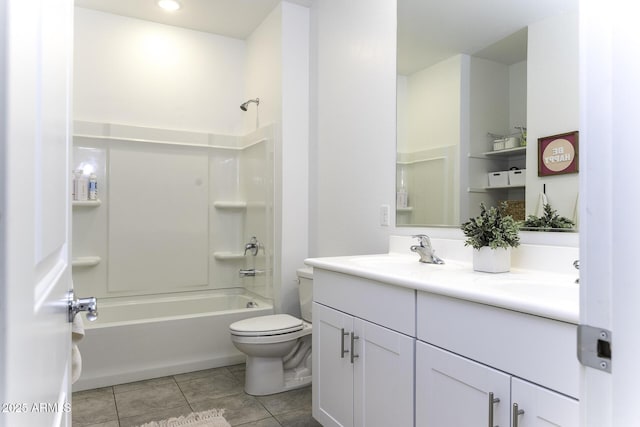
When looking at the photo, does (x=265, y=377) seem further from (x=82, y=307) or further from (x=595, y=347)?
(x=595, y=347)

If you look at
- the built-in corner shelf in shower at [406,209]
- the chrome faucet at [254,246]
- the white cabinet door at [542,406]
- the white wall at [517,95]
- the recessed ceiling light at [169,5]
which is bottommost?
the white cabinet door at [542,406]

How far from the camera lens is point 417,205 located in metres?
2.18

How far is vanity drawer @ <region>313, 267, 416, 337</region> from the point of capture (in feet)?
4.66

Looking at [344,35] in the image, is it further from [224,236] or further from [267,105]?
[224,236]

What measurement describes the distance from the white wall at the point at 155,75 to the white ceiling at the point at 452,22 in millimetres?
261

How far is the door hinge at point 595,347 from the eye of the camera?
476mm

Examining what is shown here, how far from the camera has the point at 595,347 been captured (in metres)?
0.49

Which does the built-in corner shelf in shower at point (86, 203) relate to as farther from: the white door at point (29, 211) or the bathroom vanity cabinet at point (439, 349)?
the white door at point (29, 211)

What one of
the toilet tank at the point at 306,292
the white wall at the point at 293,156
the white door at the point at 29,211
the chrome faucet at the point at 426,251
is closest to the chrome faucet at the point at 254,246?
the white wall at the point at 293,156

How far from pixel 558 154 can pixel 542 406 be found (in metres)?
0.96

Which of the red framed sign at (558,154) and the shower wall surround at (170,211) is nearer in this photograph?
the red framed sign at (558,154)

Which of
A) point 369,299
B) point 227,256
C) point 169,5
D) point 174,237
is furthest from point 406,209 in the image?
point 169,5

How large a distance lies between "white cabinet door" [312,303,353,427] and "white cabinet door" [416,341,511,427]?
0.44m

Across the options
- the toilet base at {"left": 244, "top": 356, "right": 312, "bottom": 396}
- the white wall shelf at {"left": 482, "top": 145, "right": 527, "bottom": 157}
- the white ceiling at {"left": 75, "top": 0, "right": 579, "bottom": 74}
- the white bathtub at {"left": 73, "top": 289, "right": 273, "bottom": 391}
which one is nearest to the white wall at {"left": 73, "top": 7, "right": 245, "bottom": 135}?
the white ceiling at {"left": 75, "top": 0, "right": 579, "bottom": 74}
